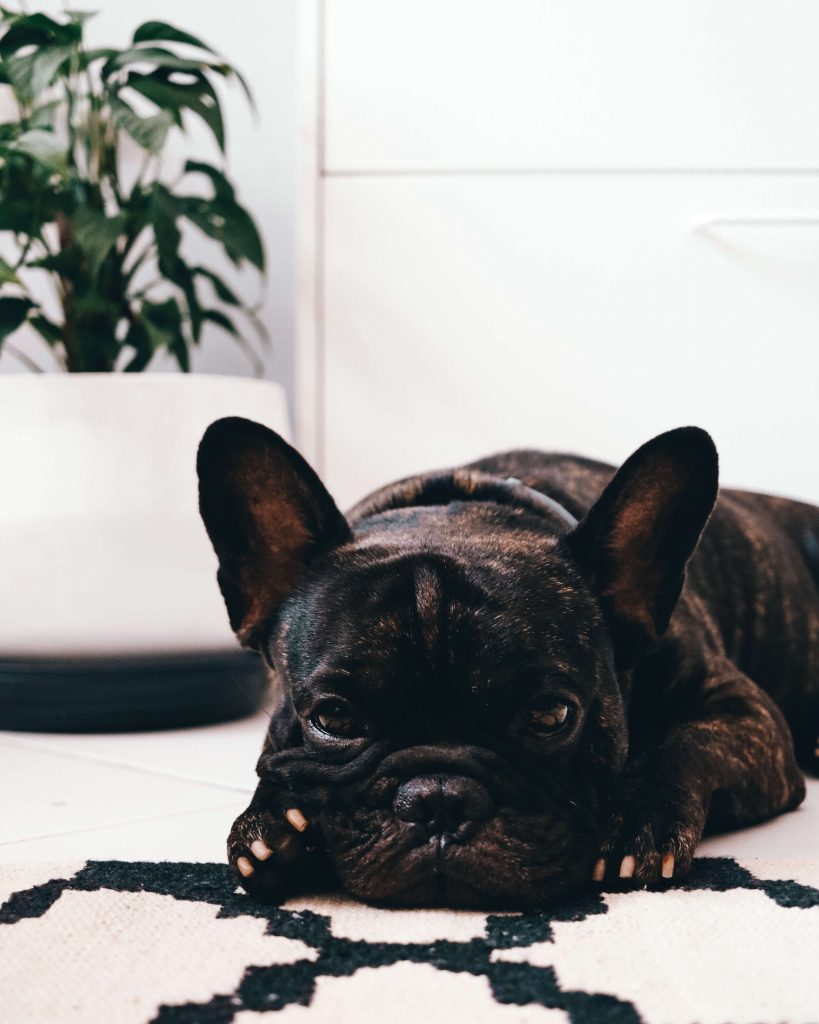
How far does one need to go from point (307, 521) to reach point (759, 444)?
114 centimetres

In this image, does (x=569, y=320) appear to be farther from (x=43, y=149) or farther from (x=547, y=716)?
(x=547, y=716)

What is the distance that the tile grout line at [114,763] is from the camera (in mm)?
1432

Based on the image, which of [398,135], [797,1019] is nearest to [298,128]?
[398,135]

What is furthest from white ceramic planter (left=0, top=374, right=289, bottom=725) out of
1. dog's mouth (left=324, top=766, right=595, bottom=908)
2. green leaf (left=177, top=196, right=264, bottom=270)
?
dog's mouth (left=324, top=766, right=595, bottom=908)

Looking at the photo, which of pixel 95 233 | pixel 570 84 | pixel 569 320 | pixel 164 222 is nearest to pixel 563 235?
pixel 569 320

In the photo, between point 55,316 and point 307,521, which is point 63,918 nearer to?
point 307,521

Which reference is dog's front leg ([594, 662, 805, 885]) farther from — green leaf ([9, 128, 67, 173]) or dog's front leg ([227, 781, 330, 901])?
green leaf ([9, 128, 67, 173])

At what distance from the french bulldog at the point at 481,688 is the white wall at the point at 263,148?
55.7 inches

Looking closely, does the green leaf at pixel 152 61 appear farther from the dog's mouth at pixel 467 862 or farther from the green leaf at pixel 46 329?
the dog's mouth at pixel 467 862

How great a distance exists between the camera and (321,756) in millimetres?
986

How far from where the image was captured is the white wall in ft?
8.54

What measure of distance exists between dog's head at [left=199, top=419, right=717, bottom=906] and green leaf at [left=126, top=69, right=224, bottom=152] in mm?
914

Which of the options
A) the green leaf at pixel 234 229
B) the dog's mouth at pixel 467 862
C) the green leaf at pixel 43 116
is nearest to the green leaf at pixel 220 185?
the green leaf at pixel 234 229

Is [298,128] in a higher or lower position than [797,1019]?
higher
